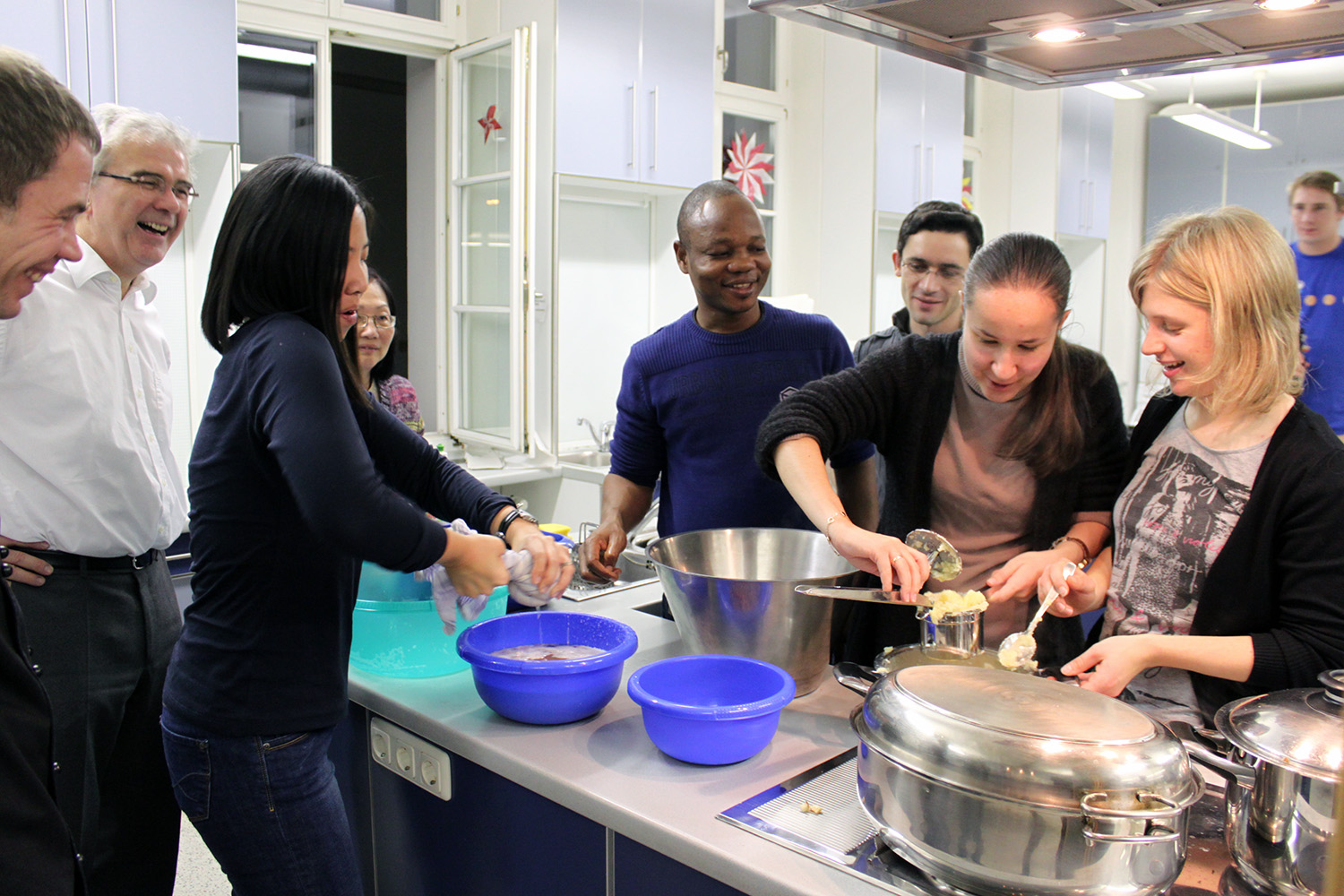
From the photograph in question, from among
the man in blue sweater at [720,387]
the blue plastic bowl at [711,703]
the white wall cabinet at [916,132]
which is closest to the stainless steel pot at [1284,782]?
the blue plastic bowl at [711,703]

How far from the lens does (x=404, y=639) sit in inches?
63.3

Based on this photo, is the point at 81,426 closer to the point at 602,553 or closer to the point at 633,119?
the point at 602,553

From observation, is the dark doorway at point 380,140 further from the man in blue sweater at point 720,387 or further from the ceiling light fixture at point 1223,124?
the ceiling light fixture at point 1223,124

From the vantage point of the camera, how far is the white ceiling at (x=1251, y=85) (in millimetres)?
6109

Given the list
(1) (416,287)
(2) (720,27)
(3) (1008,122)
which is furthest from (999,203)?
(1) (416,287)

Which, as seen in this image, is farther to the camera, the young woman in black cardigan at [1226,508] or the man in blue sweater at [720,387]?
the man in blue sweater at [720,387]

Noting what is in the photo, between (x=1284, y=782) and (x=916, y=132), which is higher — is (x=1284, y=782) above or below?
below

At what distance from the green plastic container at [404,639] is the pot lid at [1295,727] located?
1070 mm

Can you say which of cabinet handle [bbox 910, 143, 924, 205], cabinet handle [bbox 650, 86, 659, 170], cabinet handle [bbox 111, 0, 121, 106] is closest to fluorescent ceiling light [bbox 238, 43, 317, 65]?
cabinet handle [bbox 111, 0, 121, 106]

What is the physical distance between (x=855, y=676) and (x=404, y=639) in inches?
29.8

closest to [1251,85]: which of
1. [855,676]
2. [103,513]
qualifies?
[855,676]

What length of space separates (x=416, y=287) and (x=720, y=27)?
71.6 inches

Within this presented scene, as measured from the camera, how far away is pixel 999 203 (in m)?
6.14

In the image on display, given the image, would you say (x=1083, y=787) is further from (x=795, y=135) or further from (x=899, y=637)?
(x=795, y=135)
